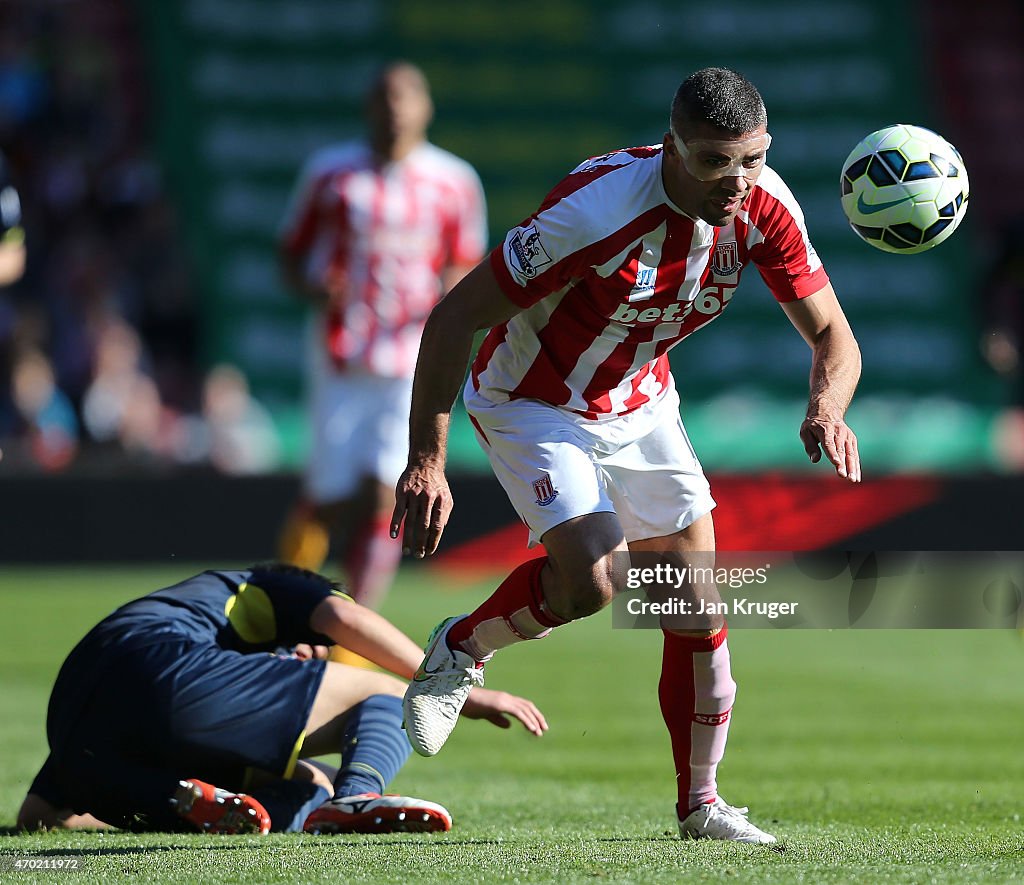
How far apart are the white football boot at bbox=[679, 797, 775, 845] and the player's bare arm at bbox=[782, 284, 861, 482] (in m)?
0.99

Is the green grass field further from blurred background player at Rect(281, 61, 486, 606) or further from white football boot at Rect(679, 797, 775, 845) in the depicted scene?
blurred background player at Rect(281, 61, 486, 606)

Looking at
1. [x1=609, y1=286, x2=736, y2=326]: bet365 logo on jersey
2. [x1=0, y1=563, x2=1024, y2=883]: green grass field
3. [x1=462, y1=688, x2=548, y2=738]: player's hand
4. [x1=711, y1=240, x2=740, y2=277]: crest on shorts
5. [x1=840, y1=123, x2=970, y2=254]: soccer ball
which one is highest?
[x1=840, y1=123, x2=970, y2=254]: soccer ball

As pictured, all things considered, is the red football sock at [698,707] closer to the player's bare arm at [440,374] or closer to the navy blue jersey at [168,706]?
the player's bare arm at [440,374]

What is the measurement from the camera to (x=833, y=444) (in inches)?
171

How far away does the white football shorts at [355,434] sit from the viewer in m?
8.18

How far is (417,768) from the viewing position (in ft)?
20.9

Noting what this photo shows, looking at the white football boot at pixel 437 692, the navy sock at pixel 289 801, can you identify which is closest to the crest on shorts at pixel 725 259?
the white football boot at pixel 437 692

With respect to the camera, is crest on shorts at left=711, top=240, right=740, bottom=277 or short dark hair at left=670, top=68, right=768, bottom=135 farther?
crest on shorts at left=711, top=240, right=740, bottom=277

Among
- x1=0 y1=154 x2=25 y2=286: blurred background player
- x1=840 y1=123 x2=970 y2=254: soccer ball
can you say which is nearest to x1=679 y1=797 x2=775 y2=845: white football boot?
x1=840 y1=123 x2=970 y2=254: soccer ball

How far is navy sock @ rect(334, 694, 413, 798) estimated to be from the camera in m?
4.81

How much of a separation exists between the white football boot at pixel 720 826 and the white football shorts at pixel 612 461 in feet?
2.55

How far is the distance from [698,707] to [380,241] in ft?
13.8

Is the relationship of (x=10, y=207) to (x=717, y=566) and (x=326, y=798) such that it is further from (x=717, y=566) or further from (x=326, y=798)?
(x=717, y=566)

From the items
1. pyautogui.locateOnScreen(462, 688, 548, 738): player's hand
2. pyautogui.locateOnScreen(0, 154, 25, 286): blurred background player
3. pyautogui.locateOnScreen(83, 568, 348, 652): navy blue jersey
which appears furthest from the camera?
pyautogui.locateOnScreen(0, 154, 25, 286): blurred background player
